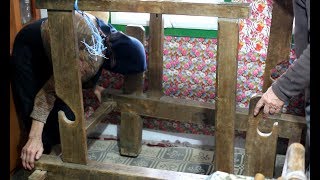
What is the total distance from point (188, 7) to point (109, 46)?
0.72 meters

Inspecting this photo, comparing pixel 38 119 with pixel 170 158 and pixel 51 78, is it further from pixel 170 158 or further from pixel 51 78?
pixel 170 158

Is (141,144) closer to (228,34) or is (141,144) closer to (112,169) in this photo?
(112,169)

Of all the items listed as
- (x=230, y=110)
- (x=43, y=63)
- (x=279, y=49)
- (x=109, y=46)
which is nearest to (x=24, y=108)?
(x=43, y=63)

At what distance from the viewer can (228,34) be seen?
1.36 meters

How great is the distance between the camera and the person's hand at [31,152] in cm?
173

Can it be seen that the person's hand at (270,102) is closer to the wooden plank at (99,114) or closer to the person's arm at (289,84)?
the person's arm at (289,84)

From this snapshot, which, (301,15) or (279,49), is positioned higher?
(301,15)

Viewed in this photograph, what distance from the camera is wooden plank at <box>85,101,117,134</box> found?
1942 millimetres

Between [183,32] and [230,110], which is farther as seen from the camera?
[183,32]

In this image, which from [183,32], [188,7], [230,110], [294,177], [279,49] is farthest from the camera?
[183,32]

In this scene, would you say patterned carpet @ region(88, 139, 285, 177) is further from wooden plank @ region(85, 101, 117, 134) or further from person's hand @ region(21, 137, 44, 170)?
person's hand @ region(21, 137, 44, 170)

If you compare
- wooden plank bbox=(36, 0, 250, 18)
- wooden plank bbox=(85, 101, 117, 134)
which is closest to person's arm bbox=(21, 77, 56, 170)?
wooden plank bbox=(85, 101, 117, 134)

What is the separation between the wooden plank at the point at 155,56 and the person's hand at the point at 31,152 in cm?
72

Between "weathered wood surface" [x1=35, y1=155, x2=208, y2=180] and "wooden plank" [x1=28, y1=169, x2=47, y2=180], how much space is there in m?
0.02
